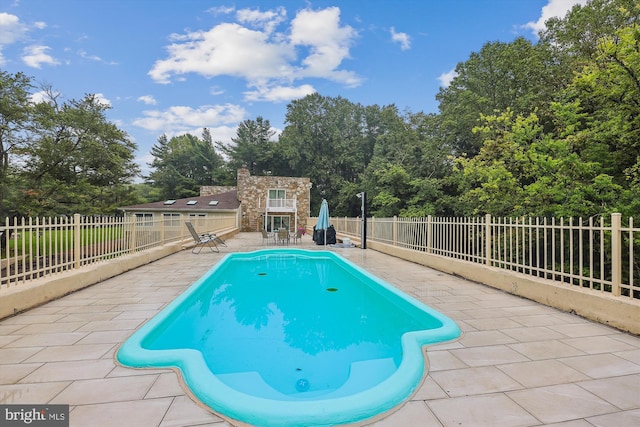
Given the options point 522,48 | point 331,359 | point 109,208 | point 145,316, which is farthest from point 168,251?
point 522,48

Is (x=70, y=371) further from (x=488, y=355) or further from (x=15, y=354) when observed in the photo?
(x=488, y=355)

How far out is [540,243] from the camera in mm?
7926

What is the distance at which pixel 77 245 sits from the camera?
17.5 feet

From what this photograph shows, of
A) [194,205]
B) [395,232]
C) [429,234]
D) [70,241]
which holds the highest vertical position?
[194,205]

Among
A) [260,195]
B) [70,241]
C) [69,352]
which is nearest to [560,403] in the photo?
[69,352]

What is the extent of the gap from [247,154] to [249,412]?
36.9m

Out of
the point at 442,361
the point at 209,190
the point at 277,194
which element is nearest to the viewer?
the point at 442,361

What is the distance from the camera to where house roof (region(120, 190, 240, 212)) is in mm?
22312

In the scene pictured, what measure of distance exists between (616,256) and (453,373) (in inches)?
112

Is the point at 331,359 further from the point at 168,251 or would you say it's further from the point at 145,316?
the point at 168,251

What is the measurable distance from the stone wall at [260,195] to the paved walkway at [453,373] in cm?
2277

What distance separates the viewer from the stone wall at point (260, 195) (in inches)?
1052

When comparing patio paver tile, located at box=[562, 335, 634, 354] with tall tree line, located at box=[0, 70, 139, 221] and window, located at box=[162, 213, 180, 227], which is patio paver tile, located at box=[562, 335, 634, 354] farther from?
tall tree line, located at box=[0, 70, 139, 221]

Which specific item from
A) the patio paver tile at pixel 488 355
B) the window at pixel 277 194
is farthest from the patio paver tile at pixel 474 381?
the window at pixel 277 194
